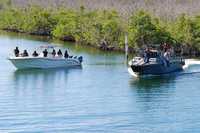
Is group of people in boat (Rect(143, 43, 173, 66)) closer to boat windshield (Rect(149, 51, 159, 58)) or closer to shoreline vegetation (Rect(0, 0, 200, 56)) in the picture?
boat windshield (Rect(149, 51, 159, 58))

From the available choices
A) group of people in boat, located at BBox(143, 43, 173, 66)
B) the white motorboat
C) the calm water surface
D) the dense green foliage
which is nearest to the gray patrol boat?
group of people in boat, located at BBox(143, 43, 173, 66)

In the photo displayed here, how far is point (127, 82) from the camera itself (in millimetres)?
52531

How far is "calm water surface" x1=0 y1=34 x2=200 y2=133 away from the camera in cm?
3519

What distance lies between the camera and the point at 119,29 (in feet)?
273

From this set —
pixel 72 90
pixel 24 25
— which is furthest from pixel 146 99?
pixel 24 25

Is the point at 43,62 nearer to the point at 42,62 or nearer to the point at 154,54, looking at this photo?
the point at 42,62

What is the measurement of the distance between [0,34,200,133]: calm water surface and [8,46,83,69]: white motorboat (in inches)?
33.2

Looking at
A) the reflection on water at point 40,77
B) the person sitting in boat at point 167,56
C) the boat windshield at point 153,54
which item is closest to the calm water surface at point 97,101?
the reflection on water at point 40,77

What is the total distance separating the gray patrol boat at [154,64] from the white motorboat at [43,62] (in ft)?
23.8

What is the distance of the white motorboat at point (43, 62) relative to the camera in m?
59.5

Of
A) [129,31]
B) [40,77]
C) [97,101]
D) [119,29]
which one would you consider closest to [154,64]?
Result: [40,77]

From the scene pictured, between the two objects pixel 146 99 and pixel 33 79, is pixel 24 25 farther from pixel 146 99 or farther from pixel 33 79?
pixel 146 99

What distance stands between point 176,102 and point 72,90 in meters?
8.03

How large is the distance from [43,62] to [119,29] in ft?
79.8
